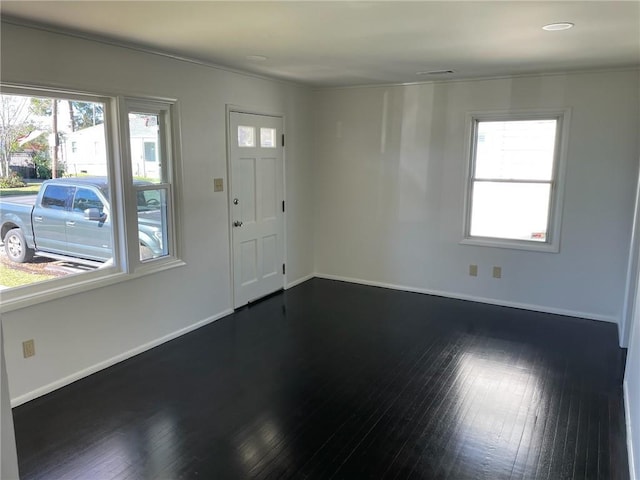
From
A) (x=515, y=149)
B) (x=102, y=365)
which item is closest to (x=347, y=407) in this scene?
(x=102, y=365)

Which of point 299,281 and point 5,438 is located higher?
point 5,438

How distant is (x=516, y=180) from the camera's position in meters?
4.77

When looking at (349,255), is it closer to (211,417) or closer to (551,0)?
(211,417)

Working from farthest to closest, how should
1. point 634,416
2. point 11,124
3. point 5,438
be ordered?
point 11,124
point 634,416
point 5,438

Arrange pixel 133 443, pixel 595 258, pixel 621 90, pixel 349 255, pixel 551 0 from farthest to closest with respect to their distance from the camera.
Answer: pixel 349 255, pixel 595 258, pixel 621 90, pixel 133 443, pixel 551 0

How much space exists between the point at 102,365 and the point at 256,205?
2.18m

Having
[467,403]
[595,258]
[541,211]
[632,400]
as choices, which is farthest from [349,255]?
[632,400]

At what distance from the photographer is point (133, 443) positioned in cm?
257

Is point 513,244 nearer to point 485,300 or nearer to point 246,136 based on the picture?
point 485,300

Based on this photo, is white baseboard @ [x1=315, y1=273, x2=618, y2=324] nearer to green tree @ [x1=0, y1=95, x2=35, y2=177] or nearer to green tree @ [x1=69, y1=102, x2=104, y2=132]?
green tree @ [x1=69, y1=102, x2=104, y2=132]

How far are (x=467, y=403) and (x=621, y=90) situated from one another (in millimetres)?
3161

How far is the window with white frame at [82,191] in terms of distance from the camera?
9.59 feet

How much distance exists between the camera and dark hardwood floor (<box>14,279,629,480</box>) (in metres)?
2.42

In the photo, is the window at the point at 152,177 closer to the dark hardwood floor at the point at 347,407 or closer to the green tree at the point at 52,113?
the green tree at the point at 52,113
